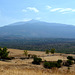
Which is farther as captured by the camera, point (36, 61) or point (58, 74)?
point (36, 61)

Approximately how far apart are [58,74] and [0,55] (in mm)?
31845

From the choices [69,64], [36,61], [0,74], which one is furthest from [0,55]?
[0,74]

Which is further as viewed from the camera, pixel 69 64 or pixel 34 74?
pixel 69 64

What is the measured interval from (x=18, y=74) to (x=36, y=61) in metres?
23.4

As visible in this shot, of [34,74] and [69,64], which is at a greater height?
[34,74]

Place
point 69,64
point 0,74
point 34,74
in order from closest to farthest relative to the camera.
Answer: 1. point 34,74
2. point 0,74
3. point 69,64

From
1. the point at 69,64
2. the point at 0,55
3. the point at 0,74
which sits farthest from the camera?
the point at 0,55

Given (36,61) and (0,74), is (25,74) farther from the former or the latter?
(36,61)

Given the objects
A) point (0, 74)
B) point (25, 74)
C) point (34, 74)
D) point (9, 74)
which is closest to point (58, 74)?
point (34, 74)

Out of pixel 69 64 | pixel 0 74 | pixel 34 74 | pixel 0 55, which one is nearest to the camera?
pixel 34 74

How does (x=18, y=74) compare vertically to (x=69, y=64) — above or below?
above

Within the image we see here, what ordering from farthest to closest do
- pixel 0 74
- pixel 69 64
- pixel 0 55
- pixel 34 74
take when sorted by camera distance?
pixel 0 55 < pixel 69 64 < pixel 0 74 < pixel 34 74

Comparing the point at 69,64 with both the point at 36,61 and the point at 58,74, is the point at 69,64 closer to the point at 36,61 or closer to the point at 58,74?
the point at 36,61

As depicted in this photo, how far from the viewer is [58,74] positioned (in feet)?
29.9
